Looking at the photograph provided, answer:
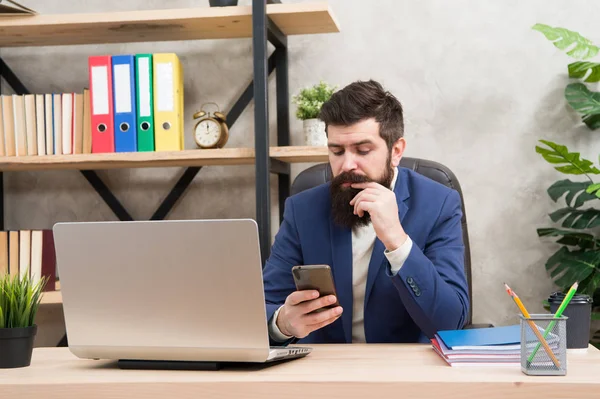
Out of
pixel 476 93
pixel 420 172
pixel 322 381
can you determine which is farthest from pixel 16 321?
pixel 476 93

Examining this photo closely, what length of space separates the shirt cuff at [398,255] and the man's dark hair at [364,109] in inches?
16.0

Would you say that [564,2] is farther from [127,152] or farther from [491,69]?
[127,152]

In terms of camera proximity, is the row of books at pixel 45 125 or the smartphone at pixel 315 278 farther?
the row of books at pixel 45 125

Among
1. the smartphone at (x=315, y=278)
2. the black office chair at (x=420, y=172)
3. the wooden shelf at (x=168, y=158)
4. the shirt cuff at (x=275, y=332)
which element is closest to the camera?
the smartphone at (x=315, y=278)

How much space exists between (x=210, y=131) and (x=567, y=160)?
4.20 feet

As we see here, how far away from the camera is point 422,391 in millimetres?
1043

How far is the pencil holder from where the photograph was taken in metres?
1.09

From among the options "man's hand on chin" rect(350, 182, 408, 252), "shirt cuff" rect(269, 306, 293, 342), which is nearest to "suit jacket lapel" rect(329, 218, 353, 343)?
"man's hand on chin" rect(350, 182, 408, 252)

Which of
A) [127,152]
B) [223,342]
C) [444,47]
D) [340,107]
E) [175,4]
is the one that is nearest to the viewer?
[223,342]

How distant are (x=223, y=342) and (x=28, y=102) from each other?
6.31ft

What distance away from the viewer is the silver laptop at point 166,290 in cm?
113

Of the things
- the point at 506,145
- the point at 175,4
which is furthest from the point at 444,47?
the point at 175,4

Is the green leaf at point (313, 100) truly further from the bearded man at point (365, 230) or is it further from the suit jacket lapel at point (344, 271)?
the suit jacket lapel at point (344, 271)

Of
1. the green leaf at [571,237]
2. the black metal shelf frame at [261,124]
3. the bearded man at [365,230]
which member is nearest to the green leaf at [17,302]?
the bearded man at [365,230]
